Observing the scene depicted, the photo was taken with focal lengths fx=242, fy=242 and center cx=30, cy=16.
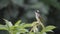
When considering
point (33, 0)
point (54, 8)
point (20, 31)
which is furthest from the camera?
point (54, 8)

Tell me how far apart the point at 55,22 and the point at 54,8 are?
245mm

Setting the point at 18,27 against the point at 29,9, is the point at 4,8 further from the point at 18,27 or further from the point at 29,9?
the point at 18,27

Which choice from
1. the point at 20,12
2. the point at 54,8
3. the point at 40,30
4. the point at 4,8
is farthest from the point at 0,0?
the point at 40,30

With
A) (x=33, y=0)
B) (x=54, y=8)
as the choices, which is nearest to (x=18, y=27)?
(x=33, y=0)

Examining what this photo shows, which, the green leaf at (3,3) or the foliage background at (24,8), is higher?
the green leaf at (3,3)

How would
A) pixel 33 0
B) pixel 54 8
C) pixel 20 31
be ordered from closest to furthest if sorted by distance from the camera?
1. pixel 20 31
2. pixel 33 0
3. pixel 54 8

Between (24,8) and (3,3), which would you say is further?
(24,8)

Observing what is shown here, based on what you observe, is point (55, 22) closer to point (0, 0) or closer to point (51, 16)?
point (51, 16)

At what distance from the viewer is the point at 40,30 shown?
2.89 feet

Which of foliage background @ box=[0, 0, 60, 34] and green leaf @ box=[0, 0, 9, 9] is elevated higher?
green leaf @ box=[0, 0, 9, 9]

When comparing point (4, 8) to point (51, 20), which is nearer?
point (4, 8)

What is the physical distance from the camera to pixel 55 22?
12.1 ft

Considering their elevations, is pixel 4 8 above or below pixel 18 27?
above

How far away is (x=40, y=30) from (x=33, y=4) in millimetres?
2247
